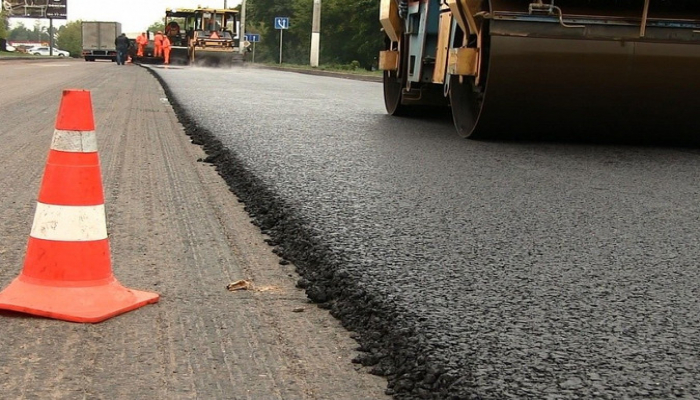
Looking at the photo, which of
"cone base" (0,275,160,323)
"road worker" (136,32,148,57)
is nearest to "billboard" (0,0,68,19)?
"road worker" (136,32,148,57)

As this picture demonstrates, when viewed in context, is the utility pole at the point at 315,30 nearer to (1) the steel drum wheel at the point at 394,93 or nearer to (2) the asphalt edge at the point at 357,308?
(1) the steel drum wheel at the point at 394,93

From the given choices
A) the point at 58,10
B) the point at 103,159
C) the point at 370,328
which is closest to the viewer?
the point at 370,328

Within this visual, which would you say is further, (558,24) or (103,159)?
(558,24)

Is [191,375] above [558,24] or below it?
below

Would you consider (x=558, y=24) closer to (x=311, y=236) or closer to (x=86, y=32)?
(x=311, y=236)

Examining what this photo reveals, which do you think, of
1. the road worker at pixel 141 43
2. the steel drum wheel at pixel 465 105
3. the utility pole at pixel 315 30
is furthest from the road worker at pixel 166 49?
the steel drum wheel at pixel 465 105

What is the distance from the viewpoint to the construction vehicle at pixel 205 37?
4122cm

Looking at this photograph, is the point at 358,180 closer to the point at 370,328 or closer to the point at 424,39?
the point at 370,328

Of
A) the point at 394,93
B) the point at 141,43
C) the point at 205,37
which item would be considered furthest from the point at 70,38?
the point at 394,93

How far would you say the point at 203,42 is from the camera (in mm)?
41844

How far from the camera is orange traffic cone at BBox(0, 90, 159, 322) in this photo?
9.84ft

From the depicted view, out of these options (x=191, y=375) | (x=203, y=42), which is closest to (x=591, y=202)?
(x=191, y=375)

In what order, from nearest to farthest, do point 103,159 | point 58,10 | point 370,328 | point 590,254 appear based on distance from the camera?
point 370,328 < point 590,254 < point 103,159 < point 58,10

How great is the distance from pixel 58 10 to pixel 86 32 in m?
30.1
